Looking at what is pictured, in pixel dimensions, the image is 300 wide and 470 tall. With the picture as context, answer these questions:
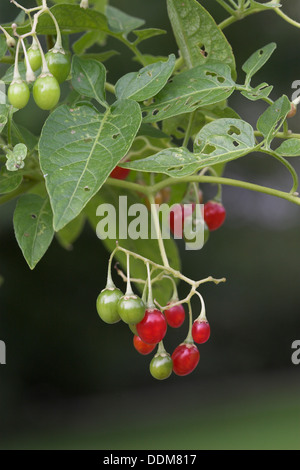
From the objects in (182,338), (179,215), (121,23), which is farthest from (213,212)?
(182,338)

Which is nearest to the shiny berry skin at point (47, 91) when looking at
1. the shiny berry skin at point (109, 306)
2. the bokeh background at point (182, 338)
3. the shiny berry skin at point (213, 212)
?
the shiny berry skin at point (109, 306)

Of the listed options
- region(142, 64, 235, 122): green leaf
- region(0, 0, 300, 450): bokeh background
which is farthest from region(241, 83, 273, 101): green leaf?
region(0, 0, 300, 450): bokeh background

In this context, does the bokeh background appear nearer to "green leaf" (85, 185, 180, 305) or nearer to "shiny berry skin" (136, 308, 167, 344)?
"green leaf" (85, 185, 180, 305)

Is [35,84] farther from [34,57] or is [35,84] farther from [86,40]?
[86,40]

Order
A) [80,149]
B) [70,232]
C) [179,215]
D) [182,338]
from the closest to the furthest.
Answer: [80,149]
[179,215]
[70,232]
[182,338]

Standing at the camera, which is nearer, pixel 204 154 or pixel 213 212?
pixel 204 154

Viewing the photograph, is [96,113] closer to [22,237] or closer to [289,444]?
[22,237]

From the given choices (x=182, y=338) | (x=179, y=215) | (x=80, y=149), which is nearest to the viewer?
(x=80, y=149)

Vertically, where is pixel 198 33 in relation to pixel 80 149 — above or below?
above
